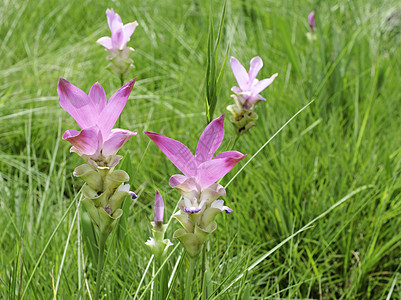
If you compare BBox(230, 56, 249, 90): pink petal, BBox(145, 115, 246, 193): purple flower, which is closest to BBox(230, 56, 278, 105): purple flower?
BBox(230, 56, 249, 90): pink petal

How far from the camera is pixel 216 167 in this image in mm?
577

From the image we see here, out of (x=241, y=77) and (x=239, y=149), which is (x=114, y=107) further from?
(x=239, y=149)

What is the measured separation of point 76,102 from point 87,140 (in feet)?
0.15

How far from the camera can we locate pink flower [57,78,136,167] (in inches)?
22.9

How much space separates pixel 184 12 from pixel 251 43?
0.66 metres

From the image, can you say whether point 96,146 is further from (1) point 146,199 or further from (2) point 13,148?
(2) point 13,148

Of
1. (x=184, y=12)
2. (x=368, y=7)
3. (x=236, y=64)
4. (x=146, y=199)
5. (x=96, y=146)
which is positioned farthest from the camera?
(x=184, y=12)

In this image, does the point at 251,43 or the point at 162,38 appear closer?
the point at 251,43

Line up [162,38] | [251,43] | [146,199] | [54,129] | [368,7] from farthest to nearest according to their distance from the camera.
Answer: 1. [368,7]
2. [162,38]
3. [251,43]
4. [54,129]
5. [146,199]

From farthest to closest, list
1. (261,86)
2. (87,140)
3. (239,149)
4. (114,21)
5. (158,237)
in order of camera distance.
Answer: (239,149) < (114,21) < (261,86) < (158,237) < (87,140)

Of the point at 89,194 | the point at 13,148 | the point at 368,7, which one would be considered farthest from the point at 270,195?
the point at 368,7

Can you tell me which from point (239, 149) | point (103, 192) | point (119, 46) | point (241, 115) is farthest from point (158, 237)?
point (239, 149)

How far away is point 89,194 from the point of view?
1.95 feet

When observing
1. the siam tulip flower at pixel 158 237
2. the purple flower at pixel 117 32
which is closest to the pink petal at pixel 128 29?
the purple flower at pixel 117 32
